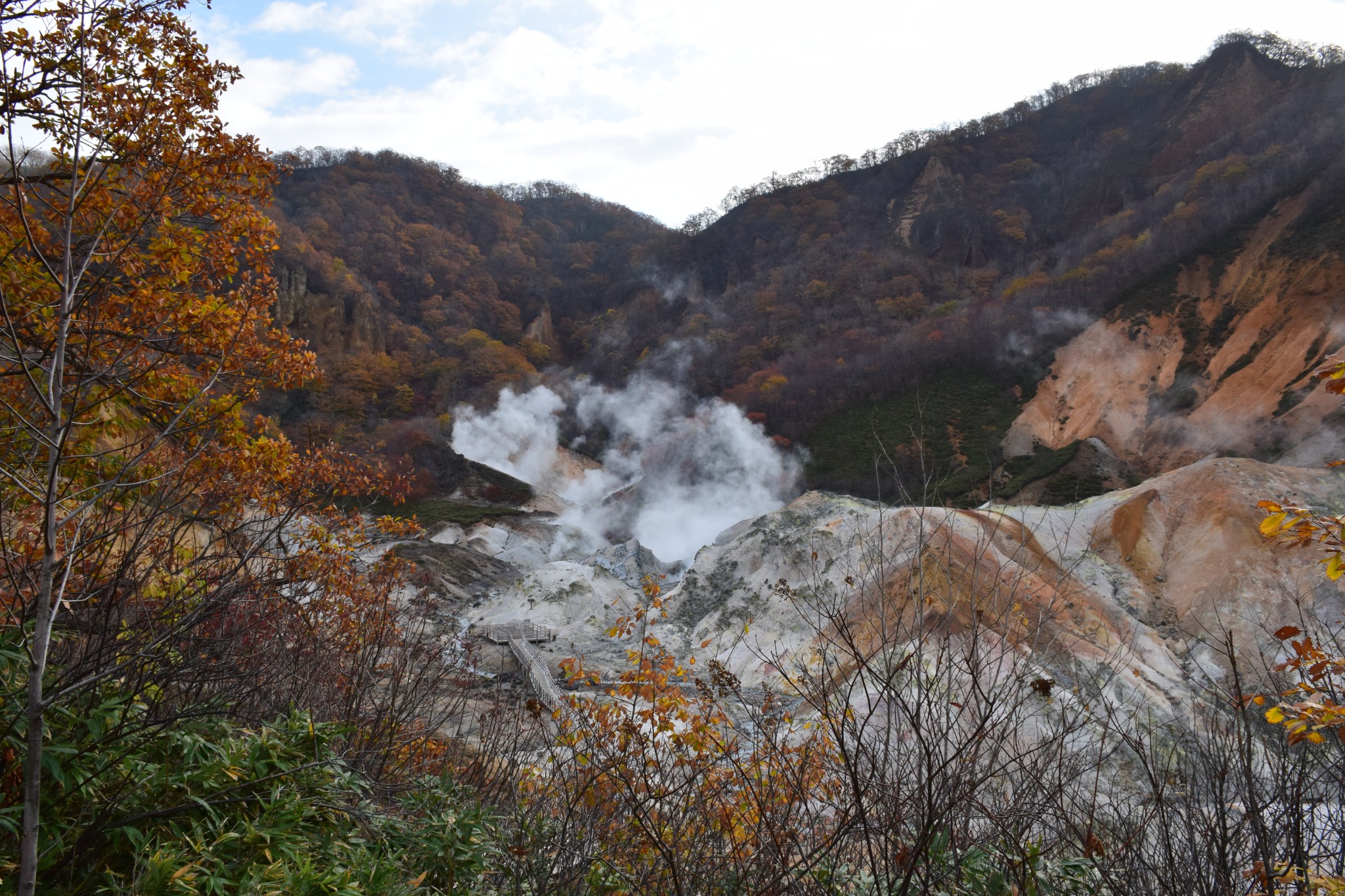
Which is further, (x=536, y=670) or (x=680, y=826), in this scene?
(x=536, y=670)

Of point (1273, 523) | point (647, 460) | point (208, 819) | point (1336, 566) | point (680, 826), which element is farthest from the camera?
point (647, 460)

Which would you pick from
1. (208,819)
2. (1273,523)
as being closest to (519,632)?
(208,819)

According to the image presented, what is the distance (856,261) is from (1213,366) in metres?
34.0

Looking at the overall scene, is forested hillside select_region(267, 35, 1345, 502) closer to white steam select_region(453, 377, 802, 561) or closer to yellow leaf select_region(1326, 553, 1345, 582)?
white steam select_region(453, 377, 802, 561)

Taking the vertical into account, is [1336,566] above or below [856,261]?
below

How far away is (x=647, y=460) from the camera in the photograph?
3919cm

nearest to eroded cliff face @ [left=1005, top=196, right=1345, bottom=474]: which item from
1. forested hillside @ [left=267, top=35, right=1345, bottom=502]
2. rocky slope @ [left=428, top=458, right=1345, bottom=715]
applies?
forested hillside @ [left=267, top=35, right=1345, bottom=502]

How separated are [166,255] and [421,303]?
55.3 meters

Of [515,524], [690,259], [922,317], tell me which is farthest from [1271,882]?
[690,259]

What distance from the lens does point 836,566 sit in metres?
15.6

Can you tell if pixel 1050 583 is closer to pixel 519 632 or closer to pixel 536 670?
pixel 536 670

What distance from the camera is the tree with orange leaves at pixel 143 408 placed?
283 centimetres

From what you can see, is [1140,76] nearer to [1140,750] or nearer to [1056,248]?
[1056,248]

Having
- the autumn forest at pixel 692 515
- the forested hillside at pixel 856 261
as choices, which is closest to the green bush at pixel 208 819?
the autumn forest at pixel 692 515
